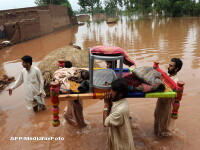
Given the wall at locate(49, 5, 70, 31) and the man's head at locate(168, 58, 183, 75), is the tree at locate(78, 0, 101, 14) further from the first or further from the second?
the man's head at locate(168, 58, 183, 75)

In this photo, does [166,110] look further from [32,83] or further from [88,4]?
[88,4]

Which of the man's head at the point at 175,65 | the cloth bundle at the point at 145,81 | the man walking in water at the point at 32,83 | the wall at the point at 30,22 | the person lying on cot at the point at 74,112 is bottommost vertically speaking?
the person lying on cot at the point at 74,112

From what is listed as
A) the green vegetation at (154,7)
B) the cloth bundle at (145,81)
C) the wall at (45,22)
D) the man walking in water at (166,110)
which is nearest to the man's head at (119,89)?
the cloth bundle at (145,81)

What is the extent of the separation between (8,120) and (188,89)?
4.77 metres

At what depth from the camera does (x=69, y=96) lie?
229cm

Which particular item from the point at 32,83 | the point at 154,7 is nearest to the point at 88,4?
the point at 154,7

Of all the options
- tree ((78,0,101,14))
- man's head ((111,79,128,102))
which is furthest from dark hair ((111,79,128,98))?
tree ((78,0,101,14))

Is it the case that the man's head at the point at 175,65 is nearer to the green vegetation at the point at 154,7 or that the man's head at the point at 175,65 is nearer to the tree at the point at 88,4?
the green vegetation at the point at 154,7

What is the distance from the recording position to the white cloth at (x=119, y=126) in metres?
2.12

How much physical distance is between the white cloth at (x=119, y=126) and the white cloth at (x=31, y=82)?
2.27 meters

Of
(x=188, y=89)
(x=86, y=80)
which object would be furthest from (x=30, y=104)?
(x=188, y=89)

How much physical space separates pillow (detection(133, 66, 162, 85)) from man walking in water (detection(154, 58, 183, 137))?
0.53m

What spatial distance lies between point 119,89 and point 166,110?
4.65 feet

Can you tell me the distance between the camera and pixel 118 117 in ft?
6.91
